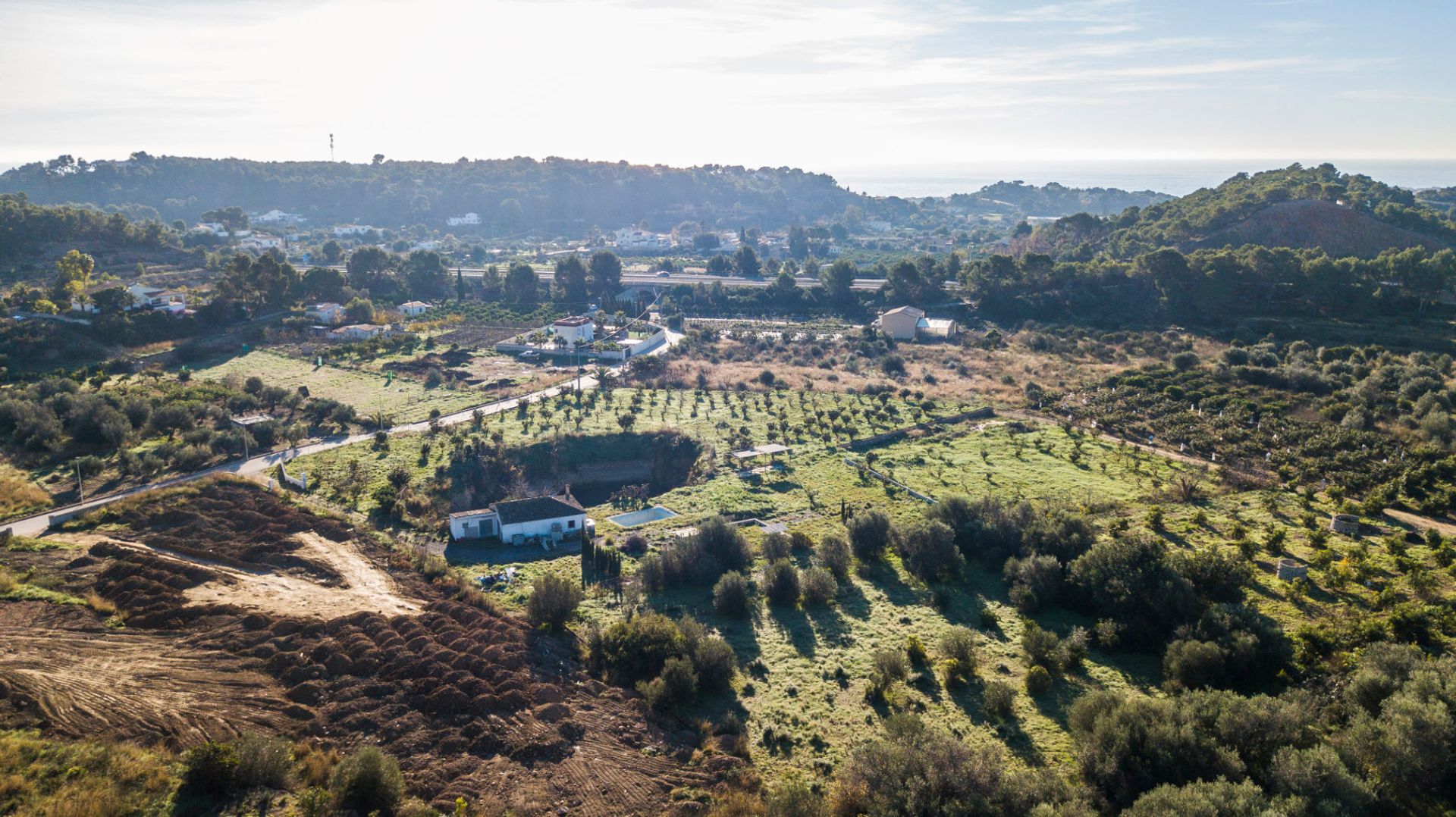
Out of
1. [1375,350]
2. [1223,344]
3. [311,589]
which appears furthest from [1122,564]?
[1223,344]

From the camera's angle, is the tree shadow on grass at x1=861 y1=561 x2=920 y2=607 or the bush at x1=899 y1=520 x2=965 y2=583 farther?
the bush at x1=899 y1=520 x2=965 y2=583

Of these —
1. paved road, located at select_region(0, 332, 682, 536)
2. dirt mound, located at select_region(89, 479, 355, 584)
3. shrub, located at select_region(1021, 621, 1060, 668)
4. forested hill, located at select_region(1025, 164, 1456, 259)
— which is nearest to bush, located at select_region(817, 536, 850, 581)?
shrub, located at select_region(1021, 621, 1060, 668)

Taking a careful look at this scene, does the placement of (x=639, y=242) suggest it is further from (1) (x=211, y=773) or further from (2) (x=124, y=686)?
(1) (x=211, y=773)

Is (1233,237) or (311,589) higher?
(1233,237)

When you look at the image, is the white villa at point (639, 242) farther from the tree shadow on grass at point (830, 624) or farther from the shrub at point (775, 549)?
the tree shadow on grass at point (830, 624)

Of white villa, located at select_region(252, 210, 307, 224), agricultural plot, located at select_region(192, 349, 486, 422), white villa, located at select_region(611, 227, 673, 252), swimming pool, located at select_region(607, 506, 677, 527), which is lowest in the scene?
swimming pool, located at select_region(607, 506, 677, 527)

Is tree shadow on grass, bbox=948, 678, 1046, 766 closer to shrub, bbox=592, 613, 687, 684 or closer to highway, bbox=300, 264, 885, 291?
shrub, bbox=592, 613, 687, 684

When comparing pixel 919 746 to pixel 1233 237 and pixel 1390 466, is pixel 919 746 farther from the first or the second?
pixel 1233 237

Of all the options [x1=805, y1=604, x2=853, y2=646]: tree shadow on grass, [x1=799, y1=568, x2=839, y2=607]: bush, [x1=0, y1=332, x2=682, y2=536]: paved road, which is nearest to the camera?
[x1=805, y1=604, x2=853, y2=646]: tree shadow on grass
